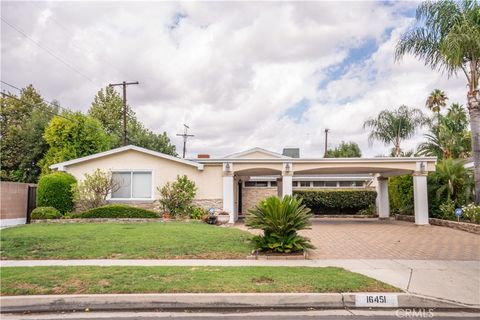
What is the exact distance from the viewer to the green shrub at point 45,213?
16969 mm

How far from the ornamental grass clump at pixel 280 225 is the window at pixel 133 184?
9.89 m

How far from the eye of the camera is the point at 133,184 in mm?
18875

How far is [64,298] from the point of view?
6.23 m

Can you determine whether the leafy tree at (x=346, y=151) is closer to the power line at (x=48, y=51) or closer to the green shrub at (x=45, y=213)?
the power line at (x=48, y=51)

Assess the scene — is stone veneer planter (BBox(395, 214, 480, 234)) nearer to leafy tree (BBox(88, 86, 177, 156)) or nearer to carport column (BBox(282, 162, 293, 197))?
carport column (BBox(282, 162, 293, 197))

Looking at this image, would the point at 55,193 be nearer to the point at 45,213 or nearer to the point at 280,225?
the point at 45,213

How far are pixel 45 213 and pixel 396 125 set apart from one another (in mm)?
24940

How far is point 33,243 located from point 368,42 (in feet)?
47.0

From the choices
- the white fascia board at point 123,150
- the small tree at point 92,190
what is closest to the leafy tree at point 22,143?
the white fascia board at point 123,150

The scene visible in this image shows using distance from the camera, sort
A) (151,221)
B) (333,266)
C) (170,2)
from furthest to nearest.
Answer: (151,221), (170,2), (333,266)

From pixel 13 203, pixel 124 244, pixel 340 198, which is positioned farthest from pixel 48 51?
pixel 340 198

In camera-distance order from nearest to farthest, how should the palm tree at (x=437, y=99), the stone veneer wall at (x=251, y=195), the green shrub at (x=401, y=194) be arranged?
the green shrub at (x=401, y=194)
the stone veneer wall at (x=251, y=195)
the palm tree at (x=437, y=99)

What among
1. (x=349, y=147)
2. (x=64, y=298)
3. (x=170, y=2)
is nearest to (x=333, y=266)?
(x=64, y=298)

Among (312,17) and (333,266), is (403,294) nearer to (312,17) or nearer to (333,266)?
(333,266)
